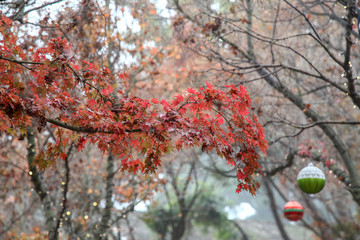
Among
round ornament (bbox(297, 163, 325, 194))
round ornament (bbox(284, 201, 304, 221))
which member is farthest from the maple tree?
round ornament (bbox(284, 201, 304, 221))

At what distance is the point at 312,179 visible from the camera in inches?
237

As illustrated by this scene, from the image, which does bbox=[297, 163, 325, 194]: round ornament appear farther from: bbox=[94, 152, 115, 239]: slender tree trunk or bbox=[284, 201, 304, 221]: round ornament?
bbox=[94, 152, 115, 239]: slender tree trunk

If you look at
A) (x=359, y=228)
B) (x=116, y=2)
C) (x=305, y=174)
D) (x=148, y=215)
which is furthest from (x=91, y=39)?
(x=359, y=228)

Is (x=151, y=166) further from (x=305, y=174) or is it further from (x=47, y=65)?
(x=305, y=174)

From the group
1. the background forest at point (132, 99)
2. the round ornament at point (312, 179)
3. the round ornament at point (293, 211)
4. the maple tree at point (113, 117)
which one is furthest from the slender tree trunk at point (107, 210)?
the round ornament at point (293, 211)

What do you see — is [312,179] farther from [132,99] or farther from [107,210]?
[107,210]

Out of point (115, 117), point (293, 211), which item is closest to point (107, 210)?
point (115, 117)

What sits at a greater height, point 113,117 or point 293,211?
point 293,211

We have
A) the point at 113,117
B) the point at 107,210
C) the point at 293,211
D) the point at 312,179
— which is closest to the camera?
the point at 113,117

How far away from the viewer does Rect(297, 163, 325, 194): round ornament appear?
19.7ft

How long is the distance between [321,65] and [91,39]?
23.7ft

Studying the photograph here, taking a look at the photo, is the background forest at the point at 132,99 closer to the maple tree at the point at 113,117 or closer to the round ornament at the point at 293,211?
the maple tree at the point at 113,117

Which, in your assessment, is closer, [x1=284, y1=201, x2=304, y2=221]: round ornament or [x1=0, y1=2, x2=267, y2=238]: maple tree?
[x1=0, y1=2, x2=267, y2=238]: maple tree

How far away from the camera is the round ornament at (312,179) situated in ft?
19.7
